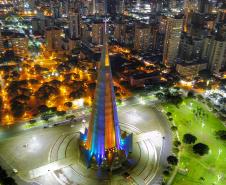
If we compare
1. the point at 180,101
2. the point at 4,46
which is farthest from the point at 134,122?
the point at 4,46

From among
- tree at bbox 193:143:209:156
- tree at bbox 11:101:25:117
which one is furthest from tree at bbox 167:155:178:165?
tree at bbox 11:101:25:117

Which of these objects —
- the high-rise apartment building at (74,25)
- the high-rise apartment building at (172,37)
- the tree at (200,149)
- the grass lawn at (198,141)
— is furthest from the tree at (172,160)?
the high-rise apartment building at (74,25)

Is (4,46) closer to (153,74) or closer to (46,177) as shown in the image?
(153,74)

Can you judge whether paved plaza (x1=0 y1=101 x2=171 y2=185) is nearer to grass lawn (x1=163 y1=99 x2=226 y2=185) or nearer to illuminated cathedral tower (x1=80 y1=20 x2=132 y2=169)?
illuminated cathedral tower (x1=80 y1=20 x2=132 y2=169)

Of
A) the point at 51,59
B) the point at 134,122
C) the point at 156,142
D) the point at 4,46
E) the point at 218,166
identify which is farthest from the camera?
the point at 4,46

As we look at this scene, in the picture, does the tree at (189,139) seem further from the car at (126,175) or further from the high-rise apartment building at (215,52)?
the high-rise apartment building at (215,52)
